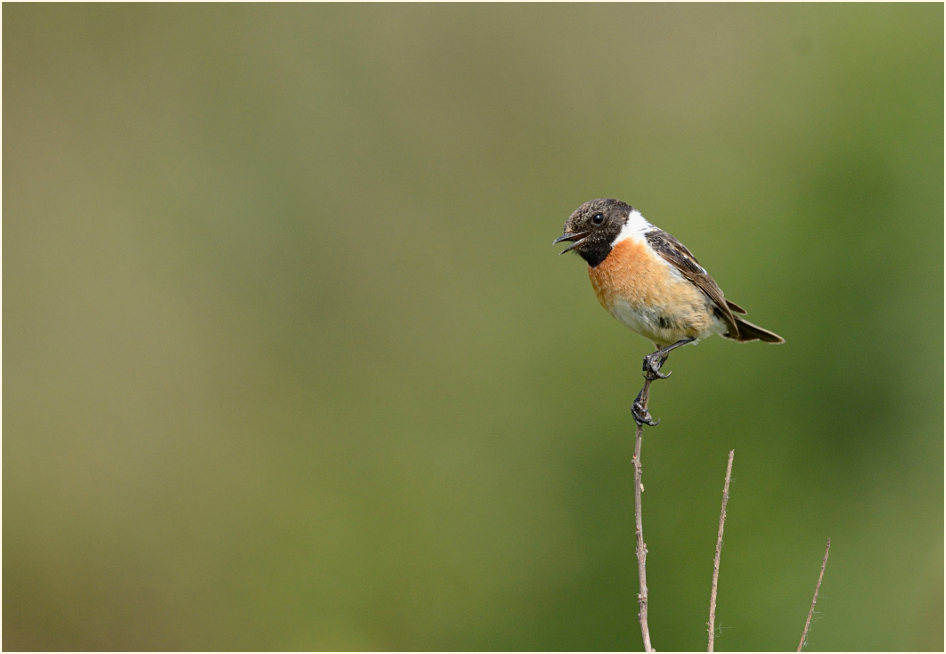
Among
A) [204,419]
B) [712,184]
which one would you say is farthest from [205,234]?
[712,184]

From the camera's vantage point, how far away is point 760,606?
10.3 metres

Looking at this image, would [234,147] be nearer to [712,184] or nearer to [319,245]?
[319,245]

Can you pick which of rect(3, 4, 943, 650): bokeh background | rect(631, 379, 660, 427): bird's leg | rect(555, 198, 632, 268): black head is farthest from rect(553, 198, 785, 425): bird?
rect(3, 4, 943, 650): bokeh background

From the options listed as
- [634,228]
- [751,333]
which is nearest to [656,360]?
[751,333]

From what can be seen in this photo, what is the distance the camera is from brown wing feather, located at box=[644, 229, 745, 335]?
20.1ft

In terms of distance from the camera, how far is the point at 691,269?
6168mm

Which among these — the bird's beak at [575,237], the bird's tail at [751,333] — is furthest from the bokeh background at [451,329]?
the bird's beak at [575,237]

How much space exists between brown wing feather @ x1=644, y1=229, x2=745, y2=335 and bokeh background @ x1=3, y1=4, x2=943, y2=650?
474cm

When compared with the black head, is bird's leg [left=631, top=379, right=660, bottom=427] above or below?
below

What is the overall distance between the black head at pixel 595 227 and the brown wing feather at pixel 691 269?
0.78ft

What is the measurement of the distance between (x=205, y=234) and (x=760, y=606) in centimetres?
877

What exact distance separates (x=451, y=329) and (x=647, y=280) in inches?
305

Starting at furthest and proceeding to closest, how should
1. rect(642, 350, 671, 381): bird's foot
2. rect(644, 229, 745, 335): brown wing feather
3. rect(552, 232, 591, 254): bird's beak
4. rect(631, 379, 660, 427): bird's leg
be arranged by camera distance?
rect(644, 229, 745, 335): brown wing feather < rect(642, 350, 671, 381): bird's foot < rect(552, 232, 591, 254): bird's beak < rect(631, 379, 660, 427): bird's leg

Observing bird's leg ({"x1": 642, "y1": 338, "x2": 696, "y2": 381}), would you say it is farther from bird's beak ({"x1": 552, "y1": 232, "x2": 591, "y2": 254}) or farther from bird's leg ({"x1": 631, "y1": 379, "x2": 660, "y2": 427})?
bird's beak ({"x1": 552, "y1": 232, "x2": 591, "y2": 254})
